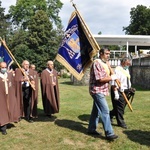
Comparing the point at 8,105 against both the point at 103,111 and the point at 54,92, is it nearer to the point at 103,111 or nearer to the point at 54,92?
the point at 54,92

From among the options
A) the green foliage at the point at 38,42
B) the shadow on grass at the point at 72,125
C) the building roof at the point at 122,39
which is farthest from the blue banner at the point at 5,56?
the green foliage at the point at 38,42

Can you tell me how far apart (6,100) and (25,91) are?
1719 mm

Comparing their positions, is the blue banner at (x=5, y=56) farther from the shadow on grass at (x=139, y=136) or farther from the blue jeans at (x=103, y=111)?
the shadow on grass at (x=139, y=136)

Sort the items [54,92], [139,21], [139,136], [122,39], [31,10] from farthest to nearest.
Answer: [139,21], [31,10], [122,39], [54,92], [139,136]

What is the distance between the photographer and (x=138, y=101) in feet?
46.8

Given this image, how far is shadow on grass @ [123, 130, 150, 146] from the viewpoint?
7441 millimetres

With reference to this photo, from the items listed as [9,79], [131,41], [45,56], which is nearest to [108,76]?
[9,79]

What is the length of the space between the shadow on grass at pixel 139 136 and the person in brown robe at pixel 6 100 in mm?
3067

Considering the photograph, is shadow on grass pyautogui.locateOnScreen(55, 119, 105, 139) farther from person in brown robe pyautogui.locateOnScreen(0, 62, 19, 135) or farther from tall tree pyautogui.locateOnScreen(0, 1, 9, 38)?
tall tree pyautogui.locateOnScreen(0, 1, 9, 38)

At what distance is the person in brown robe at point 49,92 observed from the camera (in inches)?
408

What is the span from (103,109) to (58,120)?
2.92 metres

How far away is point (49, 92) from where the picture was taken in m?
10.4

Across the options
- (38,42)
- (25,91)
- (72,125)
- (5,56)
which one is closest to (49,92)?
(25,91)

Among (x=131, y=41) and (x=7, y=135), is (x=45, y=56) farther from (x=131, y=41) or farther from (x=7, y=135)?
(x=7, y=135)
